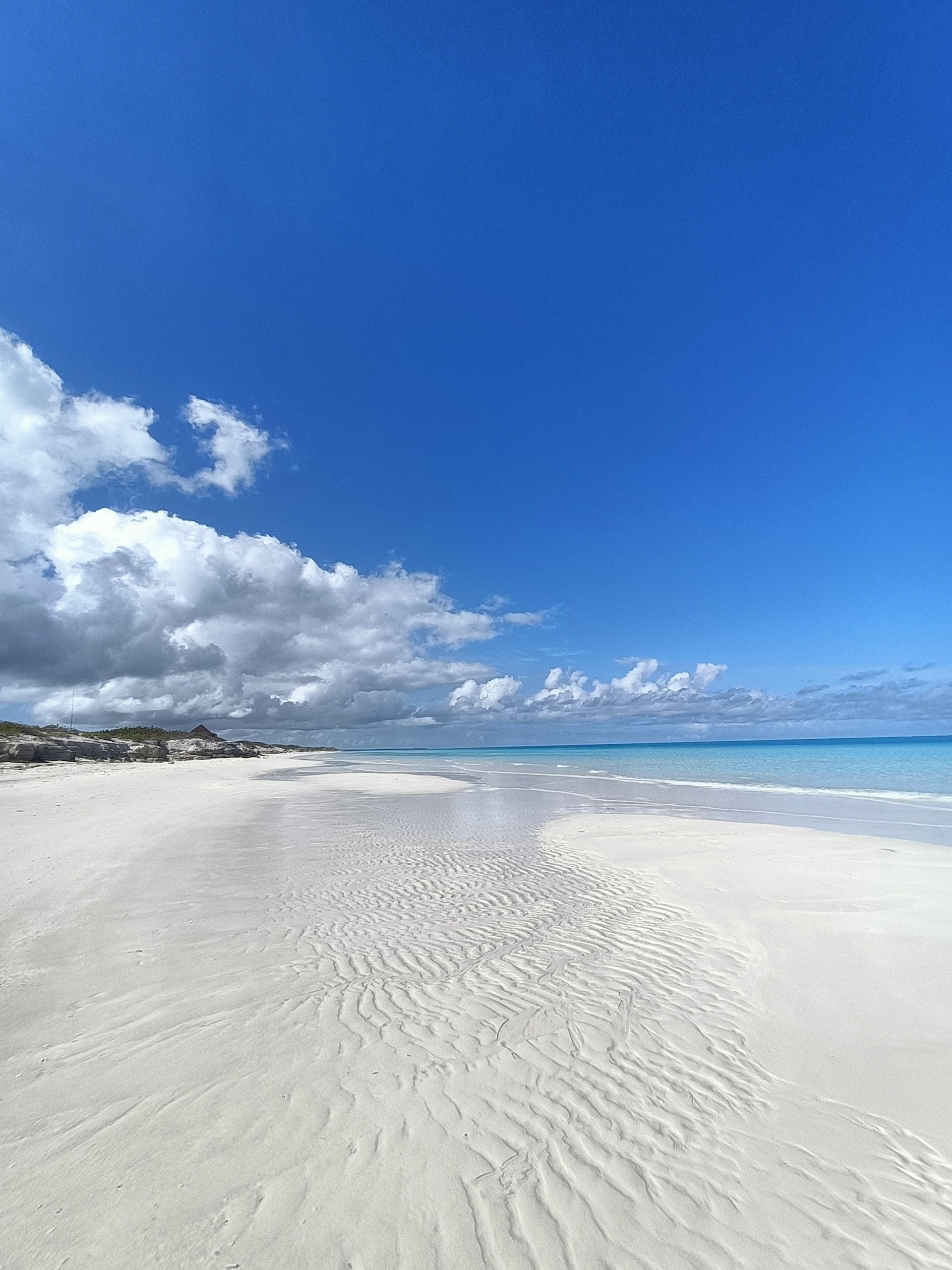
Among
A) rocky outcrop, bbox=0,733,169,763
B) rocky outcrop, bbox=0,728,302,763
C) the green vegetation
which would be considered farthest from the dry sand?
the green vegetation

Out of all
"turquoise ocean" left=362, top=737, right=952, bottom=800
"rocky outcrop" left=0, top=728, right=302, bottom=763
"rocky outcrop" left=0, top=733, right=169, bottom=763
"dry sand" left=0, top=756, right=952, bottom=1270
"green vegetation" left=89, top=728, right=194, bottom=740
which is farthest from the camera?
"green vegetation" left=89, top=728, right=194, bottom=740

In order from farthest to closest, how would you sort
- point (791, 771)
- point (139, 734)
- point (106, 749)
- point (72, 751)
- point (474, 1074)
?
point (139, 734) → point (106, 749) → point (72, 751) → point (791, 771) → point (474, 1074)

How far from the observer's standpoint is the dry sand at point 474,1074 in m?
3.67

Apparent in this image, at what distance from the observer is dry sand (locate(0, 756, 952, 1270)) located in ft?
12.0

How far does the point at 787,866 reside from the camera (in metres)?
13.8

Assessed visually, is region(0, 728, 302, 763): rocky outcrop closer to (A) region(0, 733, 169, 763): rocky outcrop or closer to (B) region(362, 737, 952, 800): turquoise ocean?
(A) region(0, 733, 169, 763): rocky outcrop

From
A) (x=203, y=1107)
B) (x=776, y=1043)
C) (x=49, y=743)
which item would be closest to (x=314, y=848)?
(x=203, y=1107)

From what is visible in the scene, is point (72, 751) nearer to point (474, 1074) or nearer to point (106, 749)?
point (106, 749)

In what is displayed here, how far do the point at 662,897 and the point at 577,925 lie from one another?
107 inches

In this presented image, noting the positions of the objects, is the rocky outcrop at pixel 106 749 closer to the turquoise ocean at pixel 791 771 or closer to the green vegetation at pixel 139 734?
the green vegetation at pixel 139 734

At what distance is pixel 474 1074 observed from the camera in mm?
5379

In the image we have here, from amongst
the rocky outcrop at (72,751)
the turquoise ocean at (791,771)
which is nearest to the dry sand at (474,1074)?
the turquoise ocean at (791,771)

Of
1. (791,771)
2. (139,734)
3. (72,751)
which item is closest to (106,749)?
(72,751)

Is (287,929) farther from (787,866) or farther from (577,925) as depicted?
(787,866)
